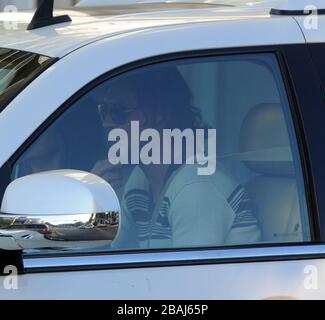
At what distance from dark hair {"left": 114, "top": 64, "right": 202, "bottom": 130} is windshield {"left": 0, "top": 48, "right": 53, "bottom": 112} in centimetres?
23

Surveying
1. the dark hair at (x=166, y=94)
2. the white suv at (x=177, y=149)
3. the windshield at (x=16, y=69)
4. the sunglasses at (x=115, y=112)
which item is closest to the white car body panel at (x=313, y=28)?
the white suv at (x=177, y=149)

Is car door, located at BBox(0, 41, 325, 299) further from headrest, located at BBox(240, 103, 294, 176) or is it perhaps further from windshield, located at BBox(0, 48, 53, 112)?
windshield, located at BBox(0, 48, 53, 112)

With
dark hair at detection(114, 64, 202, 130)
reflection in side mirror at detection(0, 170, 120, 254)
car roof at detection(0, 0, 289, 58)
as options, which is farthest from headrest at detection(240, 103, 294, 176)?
reflection in side mirror at detection(0, 170, 120, 254)

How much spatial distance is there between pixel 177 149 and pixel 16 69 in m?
0.47

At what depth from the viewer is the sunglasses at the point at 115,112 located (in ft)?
7.40

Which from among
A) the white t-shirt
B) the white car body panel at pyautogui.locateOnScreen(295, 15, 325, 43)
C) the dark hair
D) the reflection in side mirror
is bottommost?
the reflection in side mirror

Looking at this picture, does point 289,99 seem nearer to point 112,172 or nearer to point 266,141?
point 266,141

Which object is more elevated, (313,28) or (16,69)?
(313,28)

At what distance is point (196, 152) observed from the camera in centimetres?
234

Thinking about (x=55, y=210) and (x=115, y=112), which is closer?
(x=55, y=210)

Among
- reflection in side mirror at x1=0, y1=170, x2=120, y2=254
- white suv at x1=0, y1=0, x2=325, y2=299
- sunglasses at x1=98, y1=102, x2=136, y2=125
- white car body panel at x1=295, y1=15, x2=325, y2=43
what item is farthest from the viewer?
white car body panel at x1=295, y1=15, x2=325, y2=43

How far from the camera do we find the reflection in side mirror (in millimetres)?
1996

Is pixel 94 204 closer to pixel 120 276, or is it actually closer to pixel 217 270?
pixel 120 276

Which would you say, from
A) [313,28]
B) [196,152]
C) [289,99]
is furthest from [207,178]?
[313,28]
